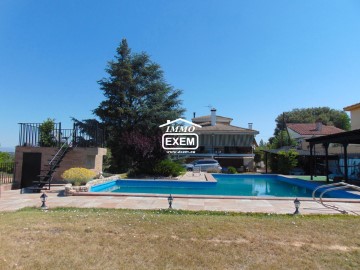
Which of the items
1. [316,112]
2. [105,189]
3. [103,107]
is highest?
[316,112]

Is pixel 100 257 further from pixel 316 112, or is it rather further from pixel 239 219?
pixel 316 112

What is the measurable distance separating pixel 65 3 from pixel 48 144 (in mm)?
7565

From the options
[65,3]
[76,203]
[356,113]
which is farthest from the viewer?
[356,113]

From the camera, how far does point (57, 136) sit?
16.1 metres

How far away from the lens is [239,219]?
7.00 m

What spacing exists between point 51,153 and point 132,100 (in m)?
13.1

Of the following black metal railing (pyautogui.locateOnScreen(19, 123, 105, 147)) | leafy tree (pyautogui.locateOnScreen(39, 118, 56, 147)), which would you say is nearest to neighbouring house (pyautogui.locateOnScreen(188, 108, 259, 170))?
black metal railing (pyautogui.locateOnScreen(19, 123, 105, 147))

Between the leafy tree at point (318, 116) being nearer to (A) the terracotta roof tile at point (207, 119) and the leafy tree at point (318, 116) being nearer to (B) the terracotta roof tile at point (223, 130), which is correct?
(A) the terracotta roof tile at point (207, 119)

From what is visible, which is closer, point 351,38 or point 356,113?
point 351,38

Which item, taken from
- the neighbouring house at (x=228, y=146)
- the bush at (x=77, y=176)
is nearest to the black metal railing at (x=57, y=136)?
the bush at (x=77, y=176)

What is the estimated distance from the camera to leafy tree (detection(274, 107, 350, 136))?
196 feet

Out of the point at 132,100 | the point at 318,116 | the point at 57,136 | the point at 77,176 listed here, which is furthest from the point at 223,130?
the point at 318,116

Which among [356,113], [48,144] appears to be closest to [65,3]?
[48,144]

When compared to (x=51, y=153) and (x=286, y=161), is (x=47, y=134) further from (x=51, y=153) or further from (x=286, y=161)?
(x=286, y=161)
